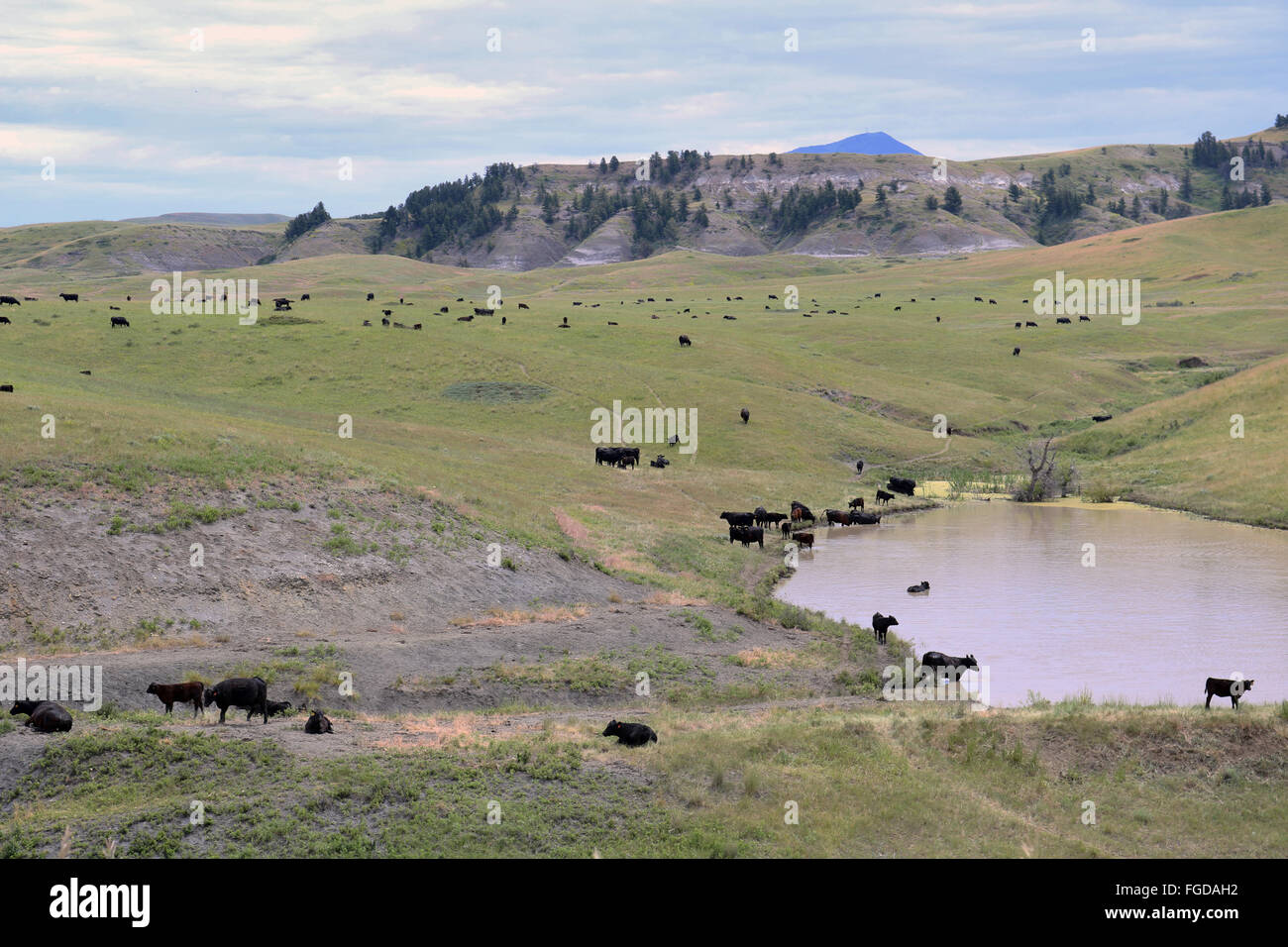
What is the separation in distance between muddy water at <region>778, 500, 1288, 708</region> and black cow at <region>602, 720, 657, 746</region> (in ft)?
31.3

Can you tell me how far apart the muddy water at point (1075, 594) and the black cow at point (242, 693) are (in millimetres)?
15837

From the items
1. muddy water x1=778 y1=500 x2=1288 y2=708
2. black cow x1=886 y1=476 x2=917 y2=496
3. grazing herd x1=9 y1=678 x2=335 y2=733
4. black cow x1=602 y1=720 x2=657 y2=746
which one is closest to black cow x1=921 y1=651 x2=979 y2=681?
muddy water x1=778 y1=500 x2=1288 y2=708

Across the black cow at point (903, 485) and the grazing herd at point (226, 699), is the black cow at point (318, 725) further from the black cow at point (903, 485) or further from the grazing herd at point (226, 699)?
the black cow at point (903, 485)

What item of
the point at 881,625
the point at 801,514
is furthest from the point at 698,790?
the point at 801,514

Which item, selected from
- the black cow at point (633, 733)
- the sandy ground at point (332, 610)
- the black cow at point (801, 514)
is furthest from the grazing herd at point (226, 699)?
the black cow at point (801, 514)

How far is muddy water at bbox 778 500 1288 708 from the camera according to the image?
94.7 ft

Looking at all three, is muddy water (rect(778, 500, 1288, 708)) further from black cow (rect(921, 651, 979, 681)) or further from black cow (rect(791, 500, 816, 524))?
black cow (rect(791, 500, 816, 524))

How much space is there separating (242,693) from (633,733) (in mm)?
7598

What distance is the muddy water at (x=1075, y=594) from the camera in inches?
1137

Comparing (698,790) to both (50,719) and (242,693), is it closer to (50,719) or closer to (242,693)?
(242,693)

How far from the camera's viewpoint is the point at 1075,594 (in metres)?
37.5

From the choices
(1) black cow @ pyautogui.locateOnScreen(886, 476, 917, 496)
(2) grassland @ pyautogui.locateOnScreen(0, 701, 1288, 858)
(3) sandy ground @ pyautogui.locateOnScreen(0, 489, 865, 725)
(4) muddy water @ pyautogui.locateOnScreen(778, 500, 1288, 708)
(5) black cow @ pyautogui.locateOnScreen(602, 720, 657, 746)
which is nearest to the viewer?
(2) grassland @ pyautogui.locateOnScreen(0, 701, 1288, 858)
